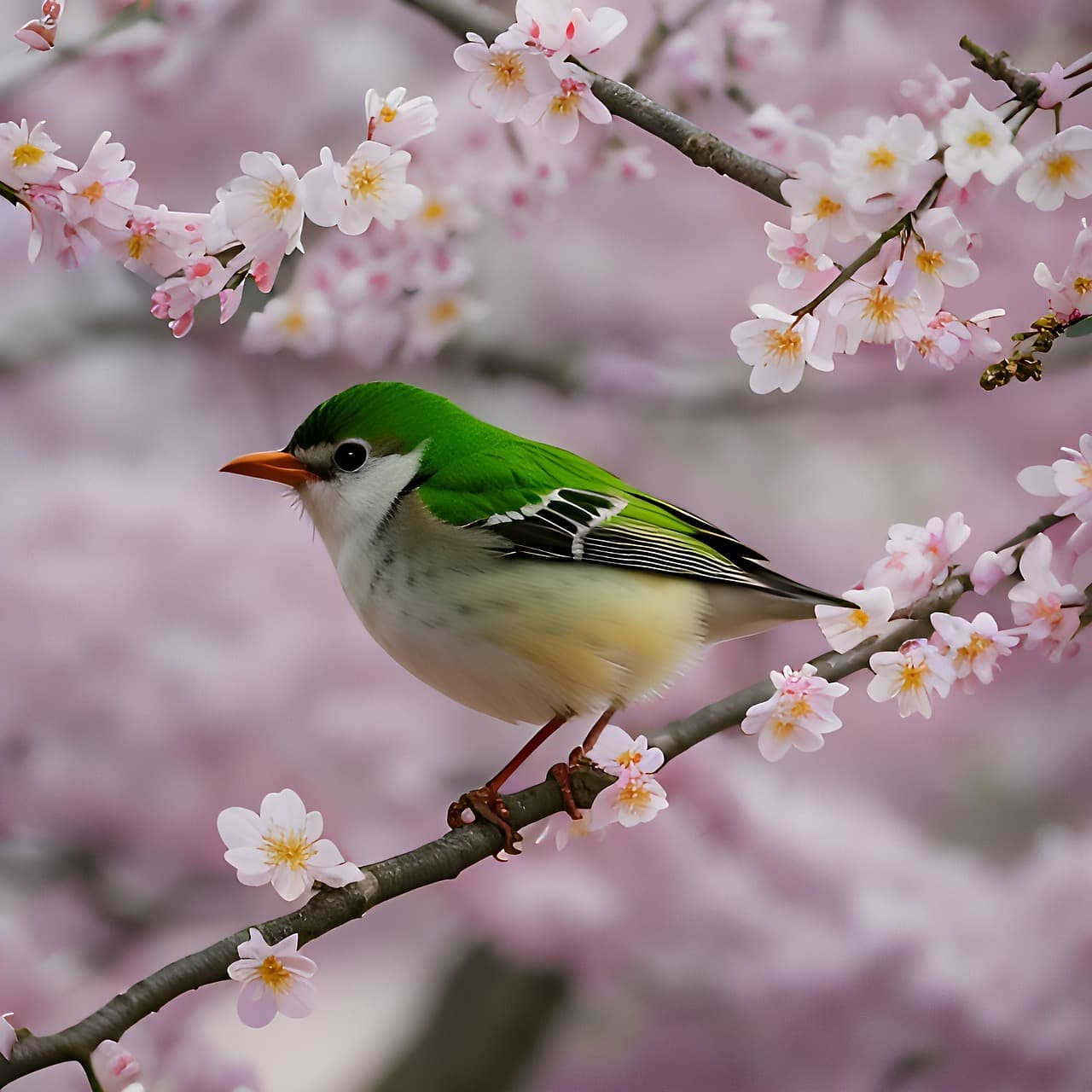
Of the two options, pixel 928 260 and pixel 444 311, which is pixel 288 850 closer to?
pixel 928 260

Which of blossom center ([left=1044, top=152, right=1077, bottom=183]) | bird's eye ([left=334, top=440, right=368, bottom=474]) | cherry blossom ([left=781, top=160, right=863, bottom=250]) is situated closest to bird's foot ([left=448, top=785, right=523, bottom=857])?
bird's eye ([left=334, top=440, right=368, bottom=474])

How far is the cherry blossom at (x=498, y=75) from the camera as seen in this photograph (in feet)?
2.82

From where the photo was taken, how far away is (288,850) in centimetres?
79

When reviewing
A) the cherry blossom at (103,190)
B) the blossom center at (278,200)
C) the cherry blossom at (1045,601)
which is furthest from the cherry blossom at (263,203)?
the cherry blossom at (1045,601)

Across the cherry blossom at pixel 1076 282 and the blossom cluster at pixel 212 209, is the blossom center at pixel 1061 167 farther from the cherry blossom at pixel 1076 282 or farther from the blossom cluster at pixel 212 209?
the blossom cluster at pixel 212 209

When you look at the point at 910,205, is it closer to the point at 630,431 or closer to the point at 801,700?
the point at 801,700

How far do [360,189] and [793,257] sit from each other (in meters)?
0.34

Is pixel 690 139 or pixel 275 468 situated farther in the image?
pixel 275 468

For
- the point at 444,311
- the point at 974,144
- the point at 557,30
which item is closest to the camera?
the point at 974,144

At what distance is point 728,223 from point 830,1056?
1.30 m

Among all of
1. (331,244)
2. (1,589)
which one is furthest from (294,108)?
(1,589)

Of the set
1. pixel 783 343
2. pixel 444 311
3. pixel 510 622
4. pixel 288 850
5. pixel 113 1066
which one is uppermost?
pixel 444 311

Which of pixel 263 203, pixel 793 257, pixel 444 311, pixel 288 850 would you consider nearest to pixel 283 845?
A: pixel 288 850

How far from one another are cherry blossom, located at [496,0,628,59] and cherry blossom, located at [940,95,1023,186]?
259mm
